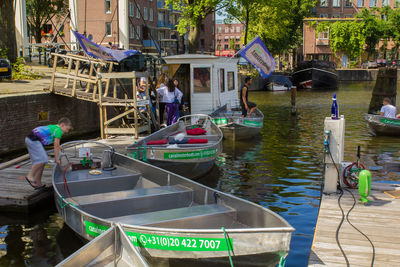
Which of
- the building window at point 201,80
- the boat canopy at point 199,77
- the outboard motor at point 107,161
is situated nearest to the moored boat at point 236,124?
the boat canopy at point 199,77

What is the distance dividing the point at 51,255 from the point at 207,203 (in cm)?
274

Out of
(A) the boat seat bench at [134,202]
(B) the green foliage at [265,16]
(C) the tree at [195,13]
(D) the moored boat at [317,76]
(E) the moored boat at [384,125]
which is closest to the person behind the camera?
(A) the boat seat bench at [134,202]

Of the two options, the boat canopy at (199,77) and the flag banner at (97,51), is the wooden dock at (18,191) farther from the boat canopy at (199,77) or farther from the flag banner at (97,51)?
the boat canopy at (199,77)

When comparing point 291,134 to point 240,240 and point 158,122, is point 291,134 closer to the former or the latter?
point 158,122

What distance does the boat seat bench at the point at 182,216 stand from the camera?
6891mm

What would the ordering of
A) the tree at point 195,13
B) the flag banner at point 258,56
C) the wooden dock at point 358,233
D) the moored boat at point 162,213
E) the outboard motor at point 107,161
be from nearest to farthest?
the moored boat at point 162,213 → the wooden dock at point 358,233 → the outboard motor at point 107,161 → the flag banner at point 258,56 → the tree at point 195,13

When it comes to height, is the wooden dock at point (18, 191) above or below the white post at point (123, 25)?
below

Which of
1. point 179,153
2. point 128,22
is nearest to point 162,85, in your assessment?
point 179,153

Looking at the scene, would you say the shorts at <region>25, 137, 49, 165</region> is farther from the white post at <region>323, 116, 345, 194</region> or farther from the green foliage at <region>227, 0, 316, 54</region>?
the green foliage at <region>227, 0, 316, 54</region>

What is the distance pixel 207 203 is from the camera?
7.80 meters

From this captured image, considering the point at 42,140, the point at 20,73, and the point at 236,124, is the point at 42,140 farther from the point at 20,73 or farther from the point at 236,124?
the point at 20,73

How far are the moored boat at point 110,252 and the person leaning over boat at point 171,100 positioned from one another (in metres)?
10.9

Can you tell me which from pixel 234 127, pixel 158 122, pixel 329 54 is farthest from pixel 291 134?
pixel 329 54

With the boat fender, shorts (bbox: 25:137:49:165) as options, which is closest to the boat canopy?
shorts (bbox: 25:137:49:165)
